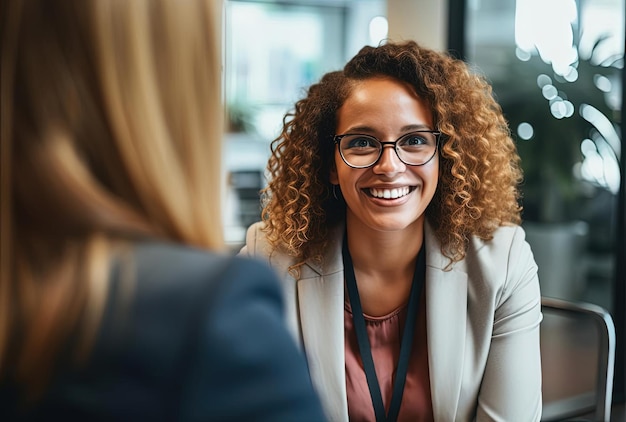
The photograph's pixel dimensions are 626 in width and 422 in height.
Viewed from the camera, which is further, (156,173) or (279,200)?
(279,200)

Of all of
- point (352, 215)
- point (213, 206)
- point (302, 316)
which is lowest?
point (302, 316)

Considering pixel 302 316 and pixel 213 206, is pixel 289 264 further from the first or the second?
pixel 213 206

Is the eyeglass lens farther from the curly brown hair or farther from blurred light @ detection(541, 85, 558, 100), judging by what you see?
blurred light @ detection(541, 85, 558, 100)

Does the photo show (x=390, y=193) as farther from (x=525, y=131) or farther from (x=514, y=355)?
(x=525, y=131)

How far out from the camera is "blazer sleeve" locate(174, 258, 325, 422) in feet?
2.23

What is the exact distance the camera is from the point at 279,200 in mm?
1945

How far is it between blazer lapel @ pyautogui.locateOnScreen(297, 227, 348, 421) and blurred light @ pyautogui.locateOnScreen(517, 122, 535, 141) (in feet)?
7.36

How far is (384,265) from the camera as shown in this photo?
1.87 metres

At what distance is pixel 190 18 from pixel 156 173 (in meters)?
0.16

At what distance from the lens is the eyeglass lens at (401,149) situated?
179 centimetres

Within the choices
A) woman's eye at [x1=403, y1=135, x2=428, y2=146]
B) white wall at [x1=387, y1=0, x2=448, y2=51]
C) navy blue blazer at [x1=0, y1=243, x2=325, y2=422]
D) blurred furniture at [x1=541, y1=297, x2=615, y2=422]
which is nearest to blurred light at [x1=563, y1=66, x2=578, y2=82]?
white wall at [x1=387, y1=0, x2=448, y2=51]

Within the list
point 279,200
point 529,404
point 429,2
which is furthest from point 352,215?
point 429,2

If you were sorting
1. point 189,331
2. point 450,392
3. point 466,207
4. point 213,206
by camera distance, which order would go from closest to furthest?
point 189,331 → point 213,206 → point 450,392 → point 466,207

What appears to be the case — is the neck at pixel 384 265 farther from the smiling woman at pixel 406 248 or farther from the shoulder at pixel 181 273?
the shoulder at pixel 181 273
